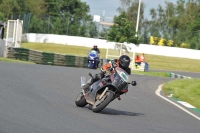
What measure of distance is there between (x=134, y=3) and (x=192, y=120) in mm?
83450

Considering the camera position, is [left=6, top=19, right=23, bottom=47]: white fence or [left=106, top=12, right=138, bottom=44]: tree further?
[left=106, top=12, right=138, bottom=44]: tree

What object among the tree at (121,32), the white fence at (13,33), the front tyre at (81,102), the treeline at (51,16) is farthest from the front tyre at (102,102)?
the tree at (121,32)

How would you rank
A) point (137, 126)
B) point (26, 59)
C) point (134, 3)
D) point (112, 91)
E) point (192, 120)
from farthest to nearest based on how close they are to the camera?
point (134, 3)
point (26, 59)
point (192, 120)
point (112, 91)
point (137, 126)

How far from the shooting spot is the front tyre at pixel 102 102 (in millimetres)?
11398

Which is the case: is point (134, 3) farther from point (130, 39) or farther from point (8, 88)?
point (8, 88)

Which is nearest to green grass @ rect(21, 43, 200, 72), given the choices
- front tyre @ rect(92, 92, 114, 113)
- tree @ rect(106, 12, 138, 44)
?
tree @ rect(106, 12, 138, 44)

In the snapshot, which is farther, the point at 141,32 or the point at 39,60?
the point at 141,32

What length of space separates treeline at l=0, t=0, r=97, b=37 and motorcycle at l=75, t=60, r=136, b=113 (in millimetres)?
49410

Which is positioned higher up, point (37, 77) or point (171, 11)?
point (171, 11)

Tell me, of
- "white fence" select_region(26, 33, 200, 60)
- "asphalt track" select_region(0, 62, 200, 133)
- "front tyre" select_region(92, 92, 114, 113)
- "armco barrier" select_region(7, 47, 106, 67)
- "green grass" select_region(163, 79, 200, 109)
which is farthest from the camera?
"white fence" select_region(26, 33, 200, 60)

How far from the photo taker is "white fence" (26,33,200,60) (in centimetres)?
6444

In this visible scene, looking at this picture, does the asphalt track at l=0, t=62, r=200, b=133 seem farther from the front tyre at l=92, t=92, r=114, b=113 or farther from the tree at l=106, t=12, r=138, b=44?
the tree at l=106, t=12, r=138, b=44

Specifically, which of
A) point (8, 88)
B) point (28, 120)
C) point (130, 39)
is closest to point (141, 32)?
point (130, 39)

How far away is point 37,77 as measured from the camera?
1862 centimetres
